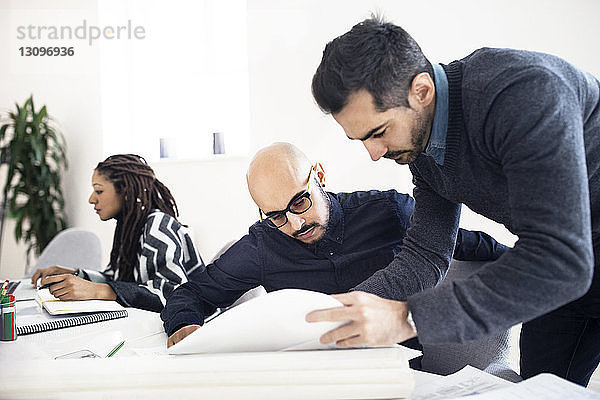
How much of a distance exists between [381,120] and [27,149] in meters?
4.45

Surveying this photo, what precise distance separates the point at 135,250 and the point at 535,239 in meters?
1.77

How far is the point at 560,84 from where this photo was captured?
2.86 ft

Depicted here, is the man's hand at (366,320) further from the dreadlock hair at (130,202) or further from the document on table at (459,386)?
the dreadlock hair at (130,202)

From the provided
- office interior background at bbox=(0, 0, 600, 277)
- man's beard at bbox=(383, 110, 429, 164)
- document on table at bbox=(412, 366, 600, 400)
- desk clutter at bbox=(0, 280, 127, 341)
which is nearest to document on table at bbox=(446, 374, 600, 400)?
document on table at bbox=(412, 366, 600, 400)

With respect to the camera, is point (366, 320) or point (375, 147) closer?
point (366, 320)

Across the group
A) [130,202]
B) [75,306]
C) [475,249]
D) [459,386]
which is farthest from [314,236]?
[130,202]

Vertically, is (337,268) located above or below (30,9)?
below

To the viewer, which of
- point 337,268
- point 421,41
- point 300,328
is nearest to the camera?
point 300,328

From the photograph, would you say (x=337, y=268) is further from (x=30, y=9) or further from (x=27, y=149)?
(x=30, y=9)

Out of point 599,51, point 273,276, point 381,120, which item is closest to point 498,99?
point 381,120

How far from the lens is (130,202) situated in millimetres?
2404

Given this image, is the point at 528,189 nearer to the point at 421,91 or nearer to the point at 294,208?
the point at 421,91

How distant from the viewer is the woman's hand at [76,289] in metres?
1.84

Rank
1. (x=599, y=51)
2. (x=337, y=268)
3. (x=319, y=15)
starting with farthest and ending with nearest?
(x=319, y=15) < (x=599, y=51) < (x=337, y=268)
